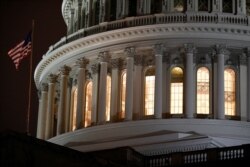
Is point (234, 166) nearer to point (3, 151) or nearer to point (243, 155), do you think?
point (243, 155)

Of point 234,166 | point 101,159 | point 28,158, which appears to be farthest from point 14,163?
point 234,166

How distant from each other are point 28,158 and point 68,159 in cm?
197

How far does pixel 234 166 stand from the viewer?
4994cm

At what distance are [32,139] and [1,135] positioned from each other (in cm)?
152

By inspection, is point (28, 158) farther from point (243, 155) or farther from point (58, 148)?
point (243, 155)

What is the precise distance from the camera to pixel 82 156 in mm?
49188

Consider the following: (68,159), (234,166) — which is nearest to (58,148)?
(68,159)

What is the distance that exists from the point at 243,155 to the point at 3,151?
11915 mm

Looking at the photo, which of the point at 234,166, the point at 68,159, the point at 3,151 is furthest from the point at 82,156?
the point at 234,166

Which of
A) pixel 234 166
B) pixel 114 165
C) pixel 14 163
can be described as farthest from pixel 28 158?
pixel 234 166

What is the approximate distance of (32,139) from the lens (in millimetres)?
48688

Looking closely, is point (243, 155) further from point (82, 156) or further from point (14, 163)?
point (14, 163)

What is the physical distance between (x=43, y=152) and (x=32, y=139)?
878 millimetres

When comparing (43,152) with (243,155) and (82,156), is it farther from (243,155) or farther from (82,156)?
(243,155)
